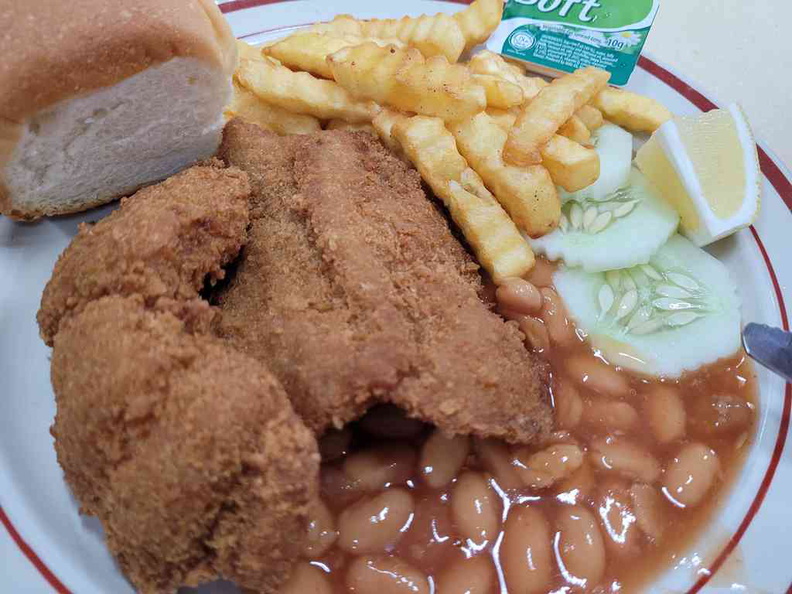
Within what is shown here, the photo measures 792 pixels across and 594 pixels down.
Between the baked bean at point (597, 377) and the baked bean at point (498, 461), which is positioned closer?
the baked bean at point (498, 461)

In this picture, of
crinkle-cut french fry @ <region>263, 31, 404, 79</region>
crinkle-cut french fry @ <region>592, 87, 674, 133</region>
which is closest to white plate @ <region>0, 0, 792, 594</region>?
crinkle-cut french fry @ <region>592, 87, 674, 133</region>

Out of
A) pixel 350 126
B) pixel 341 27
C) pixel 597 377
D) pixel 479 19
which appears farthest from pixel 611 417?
pixel 341 27

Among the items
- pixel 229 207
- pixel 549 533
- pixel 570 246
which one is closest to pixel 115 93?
pixel 229 207

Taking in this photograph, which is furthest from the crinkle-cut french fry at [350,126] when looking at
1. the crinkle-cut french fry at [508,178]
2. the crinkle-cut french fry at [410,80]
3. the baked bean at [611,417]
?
the baked bean at [611,417]

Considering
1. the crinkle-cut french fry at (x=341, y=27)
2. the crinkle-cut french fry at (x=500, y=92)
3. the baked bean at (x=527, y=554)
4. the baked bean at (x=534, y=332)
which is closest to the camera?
the baked bean at (x=527, y=554)

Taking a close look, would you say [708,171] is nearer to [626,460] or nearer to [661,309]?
[661,309]

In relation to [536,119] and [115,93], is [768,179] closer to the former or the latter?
[536,119]

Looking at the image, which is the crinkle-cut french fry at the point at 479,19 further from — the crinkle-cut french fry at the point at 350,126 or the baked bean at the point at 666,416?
the baked bean at the point at 666,416
